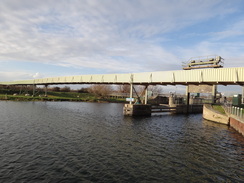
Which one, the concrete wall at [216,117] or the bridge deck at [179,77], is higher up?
the bridge deck at [179,77]

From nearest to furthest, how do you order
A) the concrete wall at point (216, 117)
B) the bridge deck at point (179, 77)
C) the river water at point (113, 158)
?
1. the river water at point (113, 158)
2. the bridge deck at point (179, 77)
3. the concrete wall at point (216, 117)

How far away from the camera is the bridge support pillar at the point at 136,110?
35.5 meters

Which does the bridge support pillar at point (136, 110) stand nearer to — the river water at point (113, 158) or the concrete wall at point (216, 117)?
the concrete wall at point (216, 117)

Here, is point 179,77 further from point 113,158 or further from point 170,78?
point 113,158

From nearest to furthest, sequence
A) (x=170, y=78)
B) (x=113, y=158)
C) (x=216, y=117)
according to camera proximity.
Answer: (x=113, y=158) → (x=216, y=117) → (x=170, y=78)

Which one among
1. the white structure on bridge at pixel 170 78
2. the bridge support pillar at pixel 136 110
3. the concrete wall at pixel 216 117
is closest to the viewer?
the white structure on bridge at pixel 170 78

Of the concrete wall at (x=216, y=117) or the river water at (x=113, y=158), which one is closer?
the river water at (x=113, y=158)

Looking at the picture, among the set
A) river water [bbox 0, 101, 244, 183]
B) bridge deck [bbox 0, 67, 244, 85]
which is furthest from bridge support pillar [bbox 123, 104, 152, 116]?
river water [bbox 0, 101, 244, 183]

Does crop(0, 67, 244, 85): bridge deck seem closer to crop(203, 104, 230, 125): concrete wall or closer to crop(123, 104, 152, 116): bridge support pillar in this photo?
crop(123, 104, 152, 116): bridge support pillar

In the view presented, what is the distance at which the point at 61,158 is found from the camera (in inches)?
481

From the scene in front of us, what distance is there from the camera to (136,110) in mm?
36375

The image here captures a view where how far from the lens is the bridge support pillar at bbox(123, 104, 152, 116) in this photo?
3553 centimetres

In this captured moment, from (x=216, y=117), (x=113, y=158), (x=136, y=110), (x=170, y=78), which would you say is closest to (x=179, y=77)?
(x=170, y=78)

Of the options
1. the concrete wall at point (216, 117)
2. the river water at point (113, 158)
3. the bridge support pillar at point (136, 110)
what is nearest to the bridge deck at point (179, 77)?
the bridge support pillar at point (136, 110)
